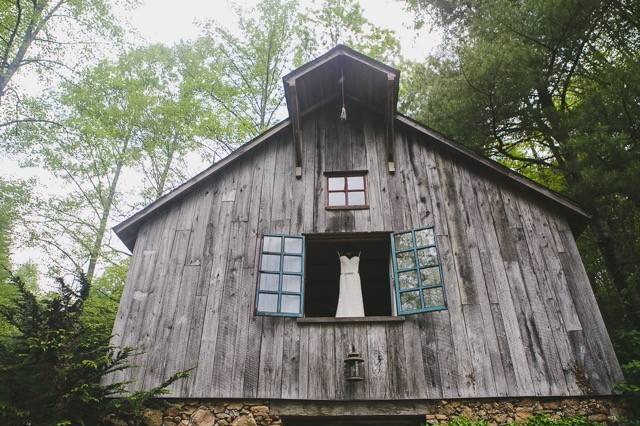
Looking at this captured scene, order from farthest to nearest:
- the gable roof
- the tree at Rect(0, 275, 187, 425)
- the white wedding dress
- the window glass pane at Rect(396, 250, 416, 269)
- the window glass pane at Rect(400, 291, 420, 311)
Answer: the white wedding dress → the gable roof → the window glass pane at Rect(396, 250, 416, 269) → the window glass pane at Rect(400, 291, 420, 311) → the tree at Rect(0, 275, 187, 425)

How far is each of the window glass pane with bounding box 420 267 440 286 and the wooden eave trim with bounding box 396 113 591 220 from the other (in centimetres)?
223

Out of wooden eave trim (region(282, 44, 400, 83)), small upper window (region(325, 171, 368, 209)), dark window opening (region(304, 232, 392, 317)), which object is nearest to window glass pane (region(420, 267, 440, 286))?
dark window opening (region(304, 232, 392, 317))

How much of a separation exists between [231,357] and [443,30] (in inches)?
429

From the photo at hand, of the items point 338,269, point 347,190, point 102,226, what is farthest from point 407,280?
point 102,226

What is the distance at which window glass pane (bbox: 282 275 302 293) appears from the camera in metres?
6.81

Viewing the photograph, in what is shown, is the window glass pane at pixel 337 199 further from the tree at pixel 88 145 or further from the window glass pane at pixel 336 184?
the tree at pixel 88 145

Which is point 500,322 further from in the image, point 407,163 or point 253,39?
point 253,39

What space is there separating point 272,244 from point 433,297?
2680 millimetres

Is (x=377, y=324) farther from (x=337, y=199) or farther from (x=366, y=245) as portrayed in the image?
(x=337, y=199)

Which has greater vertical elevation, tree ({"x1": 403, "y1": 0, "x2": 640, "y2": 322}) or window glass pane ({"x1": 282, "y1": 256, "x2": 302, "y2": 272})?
tree ({"x1": 403, "y1": 0, "x2": 640, "y2": 322})

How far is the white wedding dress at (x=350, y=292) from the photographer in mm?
7375

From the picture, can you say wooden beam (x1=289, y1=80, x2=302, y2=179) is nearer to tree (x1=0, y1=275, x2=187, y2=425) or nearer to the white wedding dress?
the white wedding dress

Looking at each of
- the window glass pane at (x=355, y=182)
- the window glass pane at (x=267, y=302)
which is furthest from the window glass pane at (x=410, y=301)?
the window glass pane at (x=355, y=182)

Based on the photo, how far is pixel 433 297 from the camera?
6.43 m
